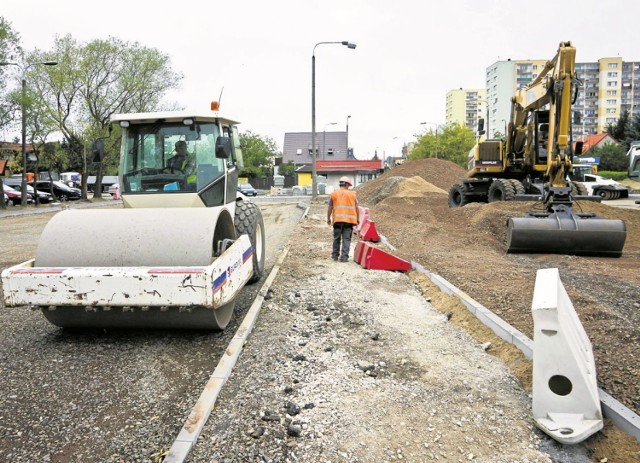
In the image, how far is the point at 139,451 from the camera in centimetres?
341

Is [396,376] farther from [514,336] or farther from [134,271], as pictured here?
[134,271]

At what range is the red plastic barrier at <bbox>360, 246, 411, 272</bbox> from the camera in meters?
8.82

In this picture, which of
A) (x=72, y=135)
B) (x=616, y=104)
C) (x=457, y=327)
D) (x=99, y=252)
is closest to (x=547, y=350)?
(x=457, y=327)

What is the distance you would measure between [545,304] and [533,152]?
12.3 meters

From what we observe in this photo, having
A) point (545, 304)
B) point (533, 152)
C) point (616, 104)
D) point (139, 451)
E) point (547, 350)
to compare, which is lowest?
point (139, 451)

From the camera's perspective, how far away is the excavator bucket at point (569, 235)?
9.76 m

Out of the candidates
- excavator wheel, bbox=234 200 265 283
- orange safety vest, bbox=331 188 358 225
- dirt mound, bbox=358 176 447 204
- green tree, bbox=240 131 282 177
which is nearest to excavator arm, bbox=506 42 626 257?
orange safety vest, bbox=331 188 358 225

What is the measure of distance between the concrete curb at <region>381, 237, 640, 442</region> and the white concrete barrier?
5.5 inches

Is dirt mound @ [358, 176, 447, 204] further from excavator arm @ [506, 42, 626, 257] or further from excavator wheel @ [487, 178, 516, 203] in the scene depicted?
excavator arm @ [506, 42, 626, 257]

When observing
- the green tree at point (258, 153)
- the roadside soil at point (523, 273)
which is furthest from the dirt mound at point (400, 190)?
the green tree at point (258, 153)

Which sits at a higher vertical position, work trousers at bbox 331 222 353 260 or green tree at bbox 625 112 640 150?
green tree at bbox 625 112 640 150

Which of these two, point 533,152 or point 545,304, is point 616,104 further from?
point 545,304

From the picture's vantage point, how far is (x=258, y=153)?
81.8 meters

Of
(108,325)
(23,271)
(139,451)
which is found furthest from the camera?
(108,325)
